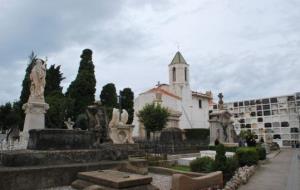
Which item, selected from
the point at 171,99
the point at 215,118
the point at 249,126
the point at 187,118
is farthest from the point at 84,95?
the point at 249,126

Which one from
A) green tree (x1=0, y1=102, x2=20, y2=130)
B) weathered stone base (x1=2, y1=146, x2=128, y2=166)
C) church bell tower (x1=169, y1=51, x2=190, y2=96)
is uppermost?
church bell tower (x1=169, y1=51, x2=190, y2=96)

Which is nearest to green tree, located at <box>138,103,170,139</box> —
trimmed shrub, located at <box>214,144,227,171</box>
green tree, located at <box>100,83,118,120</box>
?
green tree, located at <box>100,83,118,120</box>

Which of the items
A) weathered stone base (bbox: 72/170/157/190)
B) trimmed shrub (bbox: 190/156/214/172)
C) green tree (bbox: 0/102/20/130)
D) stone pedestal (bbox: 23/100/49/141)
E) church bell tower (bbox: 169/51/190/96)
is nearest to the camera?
weathered stone base (bbox: 72/170/157/190)

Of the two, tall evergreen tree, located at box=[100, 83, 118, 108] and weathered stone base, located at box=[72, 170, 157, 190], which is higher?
tall evergreen tree, located at box=[100, 83, 118, 108]

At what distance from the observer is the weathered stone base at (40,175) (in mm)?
5934

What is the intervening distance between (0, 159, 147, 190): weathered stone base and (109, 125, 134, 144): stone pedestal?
32.1 ft

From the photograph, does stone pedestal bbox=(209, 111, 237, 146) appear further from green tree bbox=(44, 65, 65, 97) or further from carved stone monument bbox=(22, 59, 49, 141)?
green tree bbox=(44, 65, 65, 97)

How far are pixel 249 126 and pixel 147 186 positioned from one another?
289 ft

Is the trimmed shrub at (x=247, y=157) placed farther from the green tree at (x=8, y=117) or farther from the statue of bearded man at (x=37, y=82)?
the green tree at (x=8, y=117)

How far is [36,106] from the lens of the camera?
15.0 meters

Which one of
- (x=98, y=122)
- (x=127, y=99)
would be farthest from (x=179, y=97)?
(x=98, y=122)

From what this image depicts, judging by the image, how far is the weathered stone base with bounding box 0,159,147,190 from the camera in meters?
5.93

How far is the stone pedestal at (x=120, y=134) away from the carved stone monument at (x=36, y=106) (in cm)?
410

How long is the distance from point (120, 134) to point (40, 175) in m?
11.4
